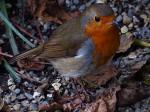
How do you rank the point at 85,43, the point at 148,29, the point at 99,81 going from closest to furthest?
the point at 85,43 < the point at 99,81 < the point at 148,29

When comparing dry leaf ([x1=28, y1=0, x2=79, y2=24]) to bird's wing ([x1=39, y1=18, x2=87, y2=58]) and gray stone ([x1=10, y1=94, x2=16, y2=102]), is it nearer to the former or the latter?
bird's wing ([x1=39, y1=18, x2=87, y2=58])

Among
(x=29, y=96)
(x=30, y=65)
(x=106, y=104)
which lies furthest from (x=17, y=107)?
(x=106, y=104)

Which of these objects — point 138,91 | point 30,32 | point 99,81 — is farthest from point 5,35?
point 138,91

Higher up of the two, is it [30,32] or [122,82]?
[30,32]

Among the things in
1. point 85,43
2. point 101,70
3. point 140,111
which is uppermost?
point 85,43

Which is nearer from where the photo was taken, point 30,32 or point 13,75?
point 13,75

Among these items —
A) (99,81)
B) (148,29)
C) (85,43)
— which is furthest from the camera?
(148,29)

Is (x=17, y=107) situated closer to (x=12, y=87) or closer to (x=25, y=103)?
(x=25, y=103)

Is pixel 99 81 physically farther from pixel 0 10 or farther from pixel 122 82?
pixel 0 10
